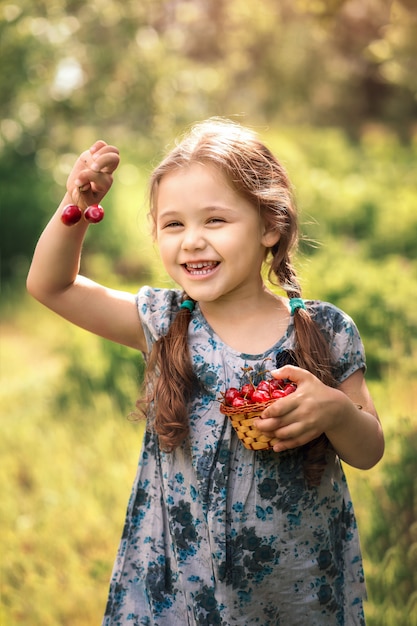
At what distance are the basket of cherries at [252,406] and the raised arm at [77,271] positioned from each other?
1.33 feet

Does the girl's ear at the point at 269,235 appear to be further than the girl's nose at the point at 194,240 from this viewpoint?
Yes

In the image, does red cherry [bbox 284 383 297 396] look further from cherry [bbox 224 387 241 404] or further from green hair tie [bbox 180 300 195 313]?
green hair tie [bbox 180 300 195 313]

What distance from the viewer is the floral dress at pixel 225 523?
78.9 inches

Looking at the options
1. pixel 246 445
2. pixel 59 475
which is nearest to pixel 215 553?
pixel 246 445

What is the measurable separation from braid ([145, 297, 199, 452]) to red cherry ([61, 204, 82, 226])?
14.3 inches

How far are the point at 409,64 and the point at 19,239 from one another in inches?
165

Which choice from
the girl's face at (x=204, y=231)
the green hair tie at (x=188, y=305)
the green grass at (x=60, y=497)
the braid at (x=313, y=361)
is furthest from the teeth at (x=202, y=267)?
the green grass at (x=60, y=497)

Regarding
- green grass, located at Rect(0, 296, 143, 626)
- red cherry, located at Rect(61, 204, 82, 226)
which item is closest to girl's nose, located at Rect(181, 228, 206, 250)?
red cherry, located at Rect(61, 204, 82, 226)

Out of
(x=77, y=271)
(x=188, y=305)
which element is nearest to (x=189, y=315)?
(x=188, y=305)

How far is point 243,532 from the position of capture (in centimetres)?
200

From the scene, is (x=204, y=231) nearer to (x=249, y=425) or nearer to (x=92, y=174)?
(x=92, y=174)

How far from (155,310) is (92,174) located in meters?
0.39

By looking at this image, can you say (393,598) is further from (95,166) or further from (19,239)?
(19,239)

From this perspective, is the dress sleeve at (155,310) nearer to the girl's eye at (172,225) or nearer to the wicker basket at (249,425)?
the girl's eye at (172,225)
